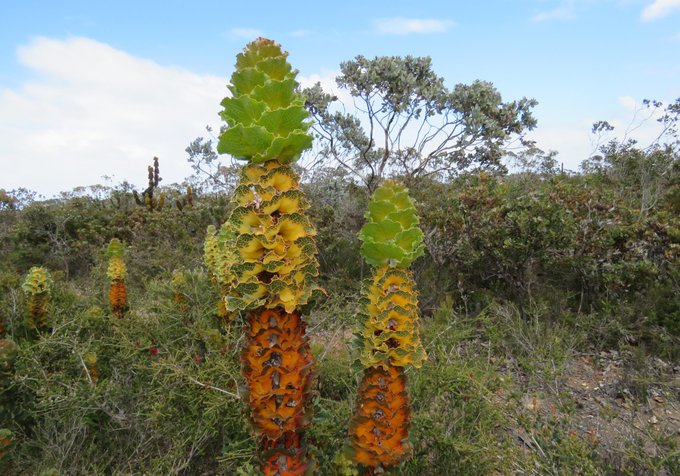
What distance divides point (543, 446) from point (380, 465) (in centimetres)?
118

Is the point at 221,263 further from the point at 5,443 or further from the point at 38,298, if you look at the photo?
the point at 38,298

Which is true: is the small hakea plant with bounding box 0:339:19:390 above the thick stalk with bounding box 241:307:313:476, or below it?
below

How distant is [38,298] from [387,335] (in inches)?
130

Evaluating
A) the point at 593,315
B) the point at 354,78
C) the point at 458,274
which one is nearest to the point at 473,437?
the point at 593,315

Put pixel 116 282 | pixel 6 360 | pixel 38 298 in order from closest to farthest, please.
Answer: pixel 6 360
pixel 38 298
pixel 116 282

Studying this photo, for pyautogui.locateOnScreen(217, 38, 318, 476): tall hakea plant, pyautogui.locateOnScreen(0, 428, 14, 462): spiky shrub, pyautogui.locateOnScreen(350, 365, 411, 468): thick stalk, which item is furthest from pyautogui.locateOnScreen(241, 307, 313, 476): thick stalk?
pyautogui.locateOnScreen(0, 428, 14, 462): spiky shrub

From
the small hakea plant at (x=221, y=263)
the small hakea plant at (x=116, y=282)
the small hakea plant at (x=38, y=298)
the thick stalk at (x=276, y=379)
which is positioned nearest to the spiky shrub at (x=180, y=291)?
the small hakea plant at (x=221, y=263)

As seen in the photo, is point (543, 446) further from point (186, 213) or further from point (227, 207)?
point (186, 213)

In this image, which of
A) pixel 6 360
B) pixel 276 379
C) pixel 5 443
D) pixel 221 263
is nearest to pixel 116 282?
pixel 6 360

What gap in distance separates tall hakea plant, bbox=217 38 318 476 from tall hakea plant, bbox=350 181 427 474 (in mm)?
306

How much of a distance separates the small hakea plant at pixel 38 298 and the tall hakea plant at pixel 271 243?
288 centimetres

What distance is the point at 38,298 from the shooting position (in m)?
3.57

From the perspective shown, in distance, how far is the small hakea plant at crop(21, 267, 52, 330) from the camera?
3514 mm

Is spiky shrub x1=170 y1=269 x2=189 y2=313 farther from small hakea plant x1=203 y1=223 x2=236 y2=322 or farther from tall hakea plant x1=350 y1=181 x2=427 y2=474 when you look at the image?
tall hakea plant x1=350 y1=181 x2=427 y2=474
